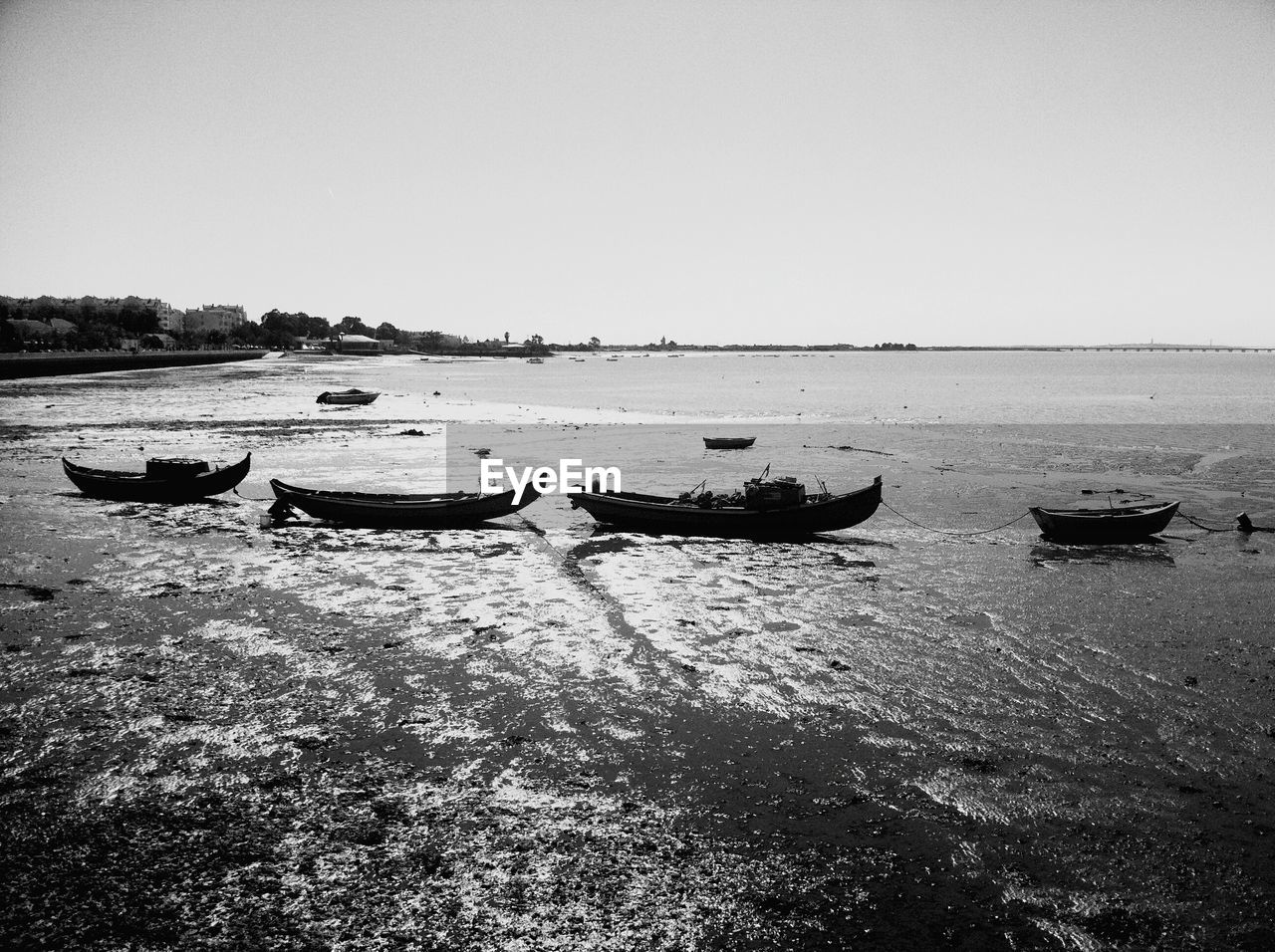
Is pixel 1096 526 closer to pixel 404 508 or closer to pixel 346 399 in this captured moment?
pixel 404 508

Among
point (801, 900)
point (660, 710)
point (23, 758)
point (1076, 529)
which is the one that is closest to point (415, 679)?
point (660, 710)

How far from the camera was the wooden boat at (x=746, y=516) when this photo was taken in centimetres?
2038

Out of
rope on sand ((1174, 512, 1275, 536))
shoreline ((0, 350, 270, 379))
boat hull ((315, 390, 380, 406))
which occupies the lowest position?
rope on sand ((1174, 512, 1275, 536))

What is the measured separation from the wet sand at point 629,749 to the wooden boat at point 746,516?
2285mm

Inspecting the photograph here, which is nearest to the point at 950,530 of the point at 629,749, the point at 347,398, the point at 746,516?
the point at 746,516

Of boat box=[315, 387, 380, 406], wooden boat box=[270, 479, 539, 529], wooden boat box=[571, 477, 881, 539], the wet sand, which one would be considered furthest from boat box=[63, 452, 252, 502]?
boat box=[315, 387, 380, 406]

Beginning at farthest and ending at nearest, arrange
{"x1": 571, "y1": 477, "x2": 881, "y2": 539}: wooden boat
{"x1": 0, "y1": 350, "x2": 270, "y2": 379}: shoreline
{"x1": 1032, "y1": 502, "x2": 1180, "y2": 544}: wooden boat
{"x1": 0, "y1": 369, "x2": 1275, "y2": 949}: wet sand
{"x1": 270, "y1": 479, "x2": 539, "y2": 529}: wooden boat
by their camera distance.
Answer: {"x1": 0, "y1": 350, "x2": 270, "y2": 379}: shoreline < {"x1": 270, "y1": 479, "x2": 539, "y2": 529}: wooden boat < {"x1": 571, "y1": 477, "x2": 881, "y2": 539}: wooden boat < {"x1": 1032, "y1": 502, "x2": 1180, "y2": 544}: wooden boat < {"x1": 0, "y1": 369, "x2": 1275, "y2": 949}: wet sand

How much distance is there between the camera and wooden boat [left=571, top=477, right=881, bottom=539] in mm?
20375

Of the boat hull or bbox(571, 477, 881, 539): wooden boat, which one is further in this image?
the boat hull

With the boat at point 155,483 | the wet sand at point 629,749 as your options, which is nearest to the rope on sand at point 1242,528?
the wet sand at point 629,749

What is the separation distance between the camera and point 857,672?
1155 centimetres

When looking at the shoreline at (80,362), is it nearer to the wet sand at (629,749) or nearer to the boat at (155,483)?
the boat at (155,483)

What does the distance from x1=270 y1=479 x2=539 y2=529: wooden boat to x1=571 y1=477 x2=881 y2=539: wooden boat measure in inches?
109

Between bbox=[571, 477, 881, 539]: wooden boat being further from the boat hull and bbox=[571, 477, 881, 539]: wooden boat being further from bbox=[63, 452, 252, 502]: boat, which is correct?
the boat hull
